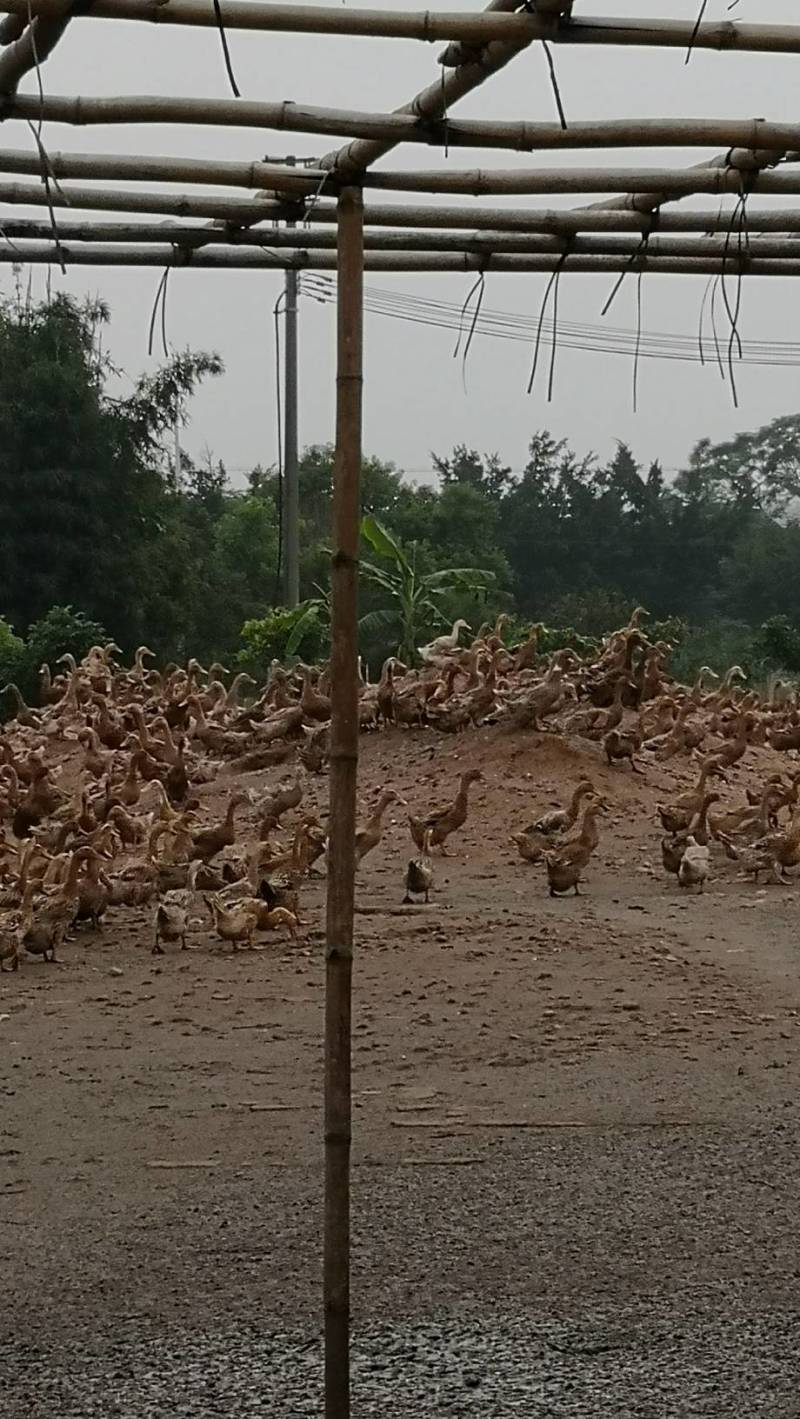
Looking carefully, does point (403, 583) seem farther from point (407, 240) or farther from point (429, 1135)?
point (407, 240)

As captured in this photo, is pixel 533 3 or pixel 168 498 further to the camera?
pixel 168 498

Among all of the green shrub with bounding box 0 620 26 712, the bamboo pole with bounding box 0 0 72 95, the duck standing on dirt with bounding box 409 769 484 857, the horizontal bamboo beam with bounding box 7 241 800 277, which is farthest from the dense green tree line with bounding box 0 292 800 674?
the bamboo pole with bounding box 0 0 72 95

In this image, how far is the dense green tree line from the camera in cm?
2152

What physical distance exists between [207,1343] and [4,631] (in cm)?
1504

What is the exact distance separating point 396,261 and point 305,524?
20513 millimetres

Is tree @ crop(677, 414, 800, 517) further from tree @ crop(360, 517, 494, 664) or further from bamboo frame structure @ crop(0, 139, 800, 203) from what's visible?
bamboo frame structure @ crop(0, 139, 800, 203)

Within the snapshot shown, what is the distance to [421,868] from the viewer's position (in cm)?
893

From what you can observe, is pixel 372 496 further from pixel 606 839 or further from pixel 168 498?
pixel 606 839

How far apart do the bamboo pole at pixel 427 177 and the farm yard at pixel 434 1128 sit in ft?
8.24

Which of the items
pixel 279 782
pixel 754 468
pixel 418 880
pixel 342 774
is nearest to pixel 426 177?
pixel 342 774

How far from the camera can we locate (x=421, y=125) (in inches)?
130

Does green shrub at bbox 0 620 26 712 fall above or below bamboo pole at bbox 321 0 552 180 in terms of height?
below

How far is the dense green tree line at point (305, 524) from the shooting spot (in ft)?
70.6

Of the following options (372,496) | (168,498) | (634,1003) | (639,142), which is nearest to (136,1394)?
(639,142)
